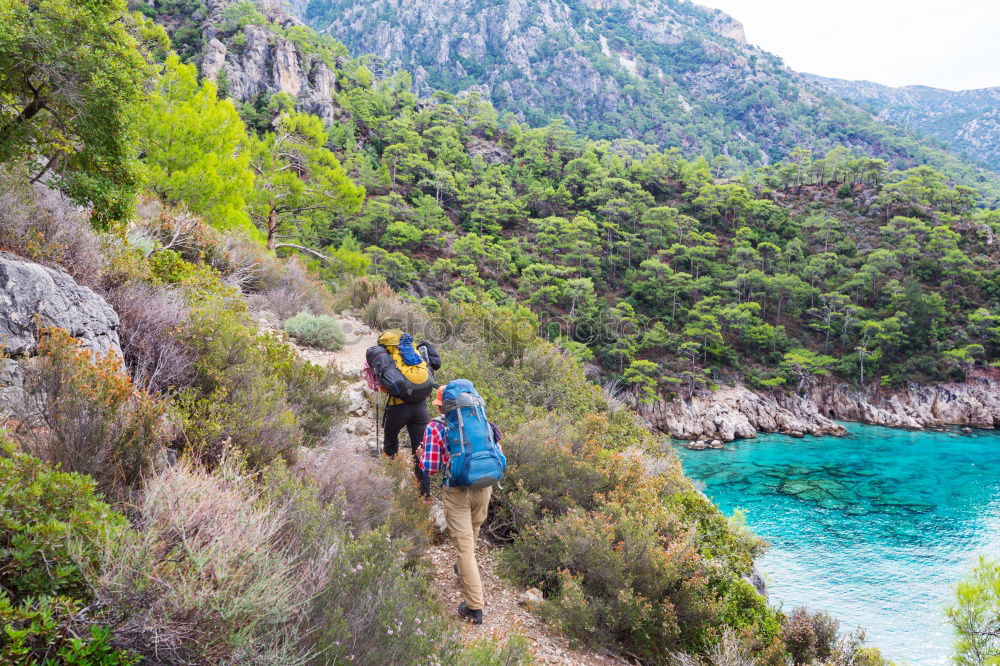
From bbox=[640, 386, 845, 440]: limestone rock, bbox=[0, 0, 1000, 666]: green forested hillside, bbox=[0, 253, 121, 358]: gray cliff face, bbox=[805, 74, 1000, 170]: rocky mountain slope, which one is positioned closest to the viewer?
Result: bbox=[0, 0, 1000, 666]: green forested hillside

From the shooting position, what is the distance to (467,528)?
137 inches

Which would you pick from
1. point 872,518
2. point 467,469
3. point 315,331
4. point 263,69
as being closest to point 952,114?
point 872,518

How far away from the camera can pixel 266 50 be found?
134 ft

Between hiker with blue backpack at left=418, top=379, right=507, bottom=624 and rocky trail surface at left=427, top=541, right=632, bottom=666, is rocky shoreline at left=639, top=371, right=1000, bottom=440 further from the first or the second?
hiker with blue backpack at left=418, top=379, right=507, bottom=624

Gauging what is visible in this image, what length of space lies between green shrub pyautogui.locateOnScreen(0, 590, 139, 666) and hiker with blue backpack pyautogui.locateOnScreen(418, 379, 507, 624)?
209cm

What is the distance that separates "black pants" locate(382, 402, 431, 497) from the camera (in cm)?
441

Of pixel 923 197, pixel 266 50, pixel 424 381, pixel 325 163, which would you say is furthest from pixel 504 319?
pixel 923 197

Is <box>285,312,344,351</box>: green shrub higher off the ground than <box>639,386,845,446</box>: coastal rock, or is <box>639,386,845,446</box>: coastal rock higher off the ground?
<box>285,312,344,351</box>: green shrub

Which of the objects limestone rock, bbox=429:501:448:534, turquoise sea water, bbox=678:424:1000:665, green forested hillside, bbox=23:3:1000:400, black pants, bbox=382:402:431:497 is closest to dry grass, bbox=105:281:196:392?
black pants, bbox=382:402:431:497

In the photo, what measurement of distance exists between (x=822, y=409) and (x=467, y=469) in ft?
126

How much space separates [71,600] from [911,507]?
23955 millimetres

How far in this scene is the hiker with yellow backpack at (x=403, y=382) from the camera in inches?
165

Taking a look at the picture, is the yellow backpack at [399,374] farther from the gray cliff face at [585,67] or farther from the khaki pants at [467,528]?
the gray cliff face at [585,67]

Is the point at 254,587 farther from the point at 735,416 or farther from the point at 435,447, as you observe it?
the point at 735,416
